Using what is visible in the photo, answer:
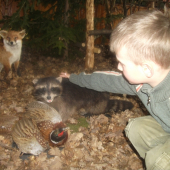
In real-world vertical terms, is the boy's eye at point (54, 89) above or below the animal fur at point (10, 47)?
below

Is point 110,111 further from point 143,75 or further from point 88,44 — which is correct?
point 88,44

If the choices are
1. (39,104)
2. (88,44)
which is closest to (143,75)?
(39,104)

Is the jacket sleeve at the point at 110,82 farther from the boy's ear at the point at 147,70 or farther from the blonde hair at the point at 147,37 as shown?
the blonde hair at the point at 147,37

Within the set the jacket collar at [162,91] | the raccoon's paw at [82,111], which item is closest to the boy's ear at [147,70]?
the jacket collar at [162,91]

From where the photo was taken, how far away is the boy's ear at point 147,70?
73.4 inches

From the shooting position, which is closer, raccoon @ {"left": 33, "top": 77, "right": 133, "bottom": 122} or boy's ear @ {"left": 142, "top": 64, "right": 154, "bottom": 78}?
boy's ear @ {"left": 142, "top": 64, "right": 154, "bottom": 78}

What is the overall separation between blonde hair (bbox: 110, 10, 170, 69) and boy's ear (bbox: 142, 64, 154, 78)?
0.08 metres

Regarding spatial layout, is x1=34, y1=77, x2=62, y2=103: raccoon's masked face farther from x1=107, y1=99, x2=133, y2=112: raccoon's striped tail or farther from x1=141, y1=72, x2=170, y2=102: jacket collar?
x1=141, y1=72, x2=170, y2=102: jacket collar

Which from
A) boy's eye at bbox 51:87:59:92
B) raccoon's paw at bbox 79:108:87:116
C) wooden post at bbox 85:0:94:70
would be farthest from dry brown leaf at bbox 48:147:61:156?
wooden post at bbox 85:0:94:70

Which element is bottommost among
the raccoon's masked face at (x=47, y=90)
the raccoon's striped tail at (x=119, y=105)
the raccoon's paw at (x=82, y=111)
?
the raccoon's paw at (x=82, y=111)

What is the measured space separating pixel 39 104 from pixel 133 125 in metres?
1.51

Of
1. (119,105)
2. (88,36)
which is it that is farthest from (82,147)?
(88,36)

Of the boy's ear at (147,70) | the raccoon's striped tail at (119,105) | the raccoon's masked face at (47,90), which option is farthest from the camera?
the raccoon's striped tail at (119,105)

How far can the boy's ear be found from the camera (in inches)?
73.4
